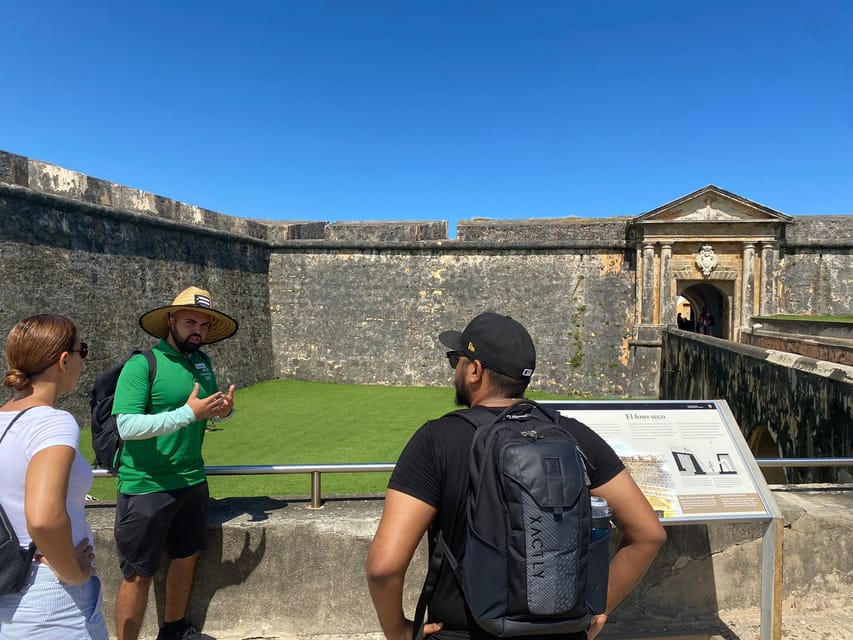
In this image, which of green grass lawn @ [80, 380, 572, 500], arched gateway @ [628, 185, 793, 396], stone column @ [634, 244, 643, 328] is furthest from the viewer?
stone column @ [634, 244, 643, 328]

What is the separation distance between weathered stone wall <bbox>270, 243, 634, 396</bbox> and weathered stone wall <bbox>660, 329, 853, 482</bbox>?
15.3 ft

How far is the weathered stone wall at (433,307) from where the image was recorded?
13.6 metres

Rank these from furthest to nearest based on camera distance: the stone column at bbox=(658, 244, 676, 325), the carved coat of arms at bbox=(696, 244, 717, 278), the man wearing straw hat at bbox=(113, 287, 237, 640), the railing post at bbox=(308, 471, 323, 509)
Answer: the stone column at bbox=(658, 244, 676, 325) < the carved coat of arms at bbox=(696, 244, 717, 278) < the railing post at bbox=(308, 471, 323, 509) < the man wearing straw hat at bbox=(113, 287, 237, 640)

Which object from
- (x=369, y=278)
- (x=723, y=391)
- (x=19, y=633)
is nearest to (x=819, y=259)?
(x=723, y=391)

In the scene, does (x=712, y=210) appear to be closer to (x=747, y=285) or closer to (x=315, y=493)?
(x=747, y=285)

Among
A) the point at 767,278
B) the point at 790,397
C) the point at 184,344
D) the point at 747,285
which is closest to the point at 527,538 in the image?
the point at 184,344

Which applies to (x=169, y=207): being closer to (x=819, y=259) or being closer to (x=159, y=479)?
(x=159, y=479)

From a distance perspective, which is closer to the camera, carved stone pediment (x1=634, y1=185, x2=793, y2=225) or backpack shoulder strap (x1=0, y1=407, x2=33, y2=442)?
backpack shoulder strap (x1=0, y1=407, x2=33, y2=442)

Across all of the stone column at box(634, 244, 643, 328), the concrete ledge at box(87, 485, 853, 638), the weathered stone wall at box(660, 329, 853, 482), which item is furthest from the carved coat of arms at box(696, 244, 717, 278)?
the concrete ledge at box(87, 485, 853, 638)

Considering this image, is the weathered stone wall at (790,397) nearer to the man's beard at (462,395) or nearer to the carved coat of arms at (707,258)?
the man's beard at (462,395)

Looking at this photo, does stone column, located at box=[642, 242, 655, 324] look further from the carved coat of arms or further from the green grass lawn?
the green grass lawn

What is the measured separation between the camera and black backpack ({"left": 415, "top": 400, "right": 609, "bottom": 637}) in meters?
1.07

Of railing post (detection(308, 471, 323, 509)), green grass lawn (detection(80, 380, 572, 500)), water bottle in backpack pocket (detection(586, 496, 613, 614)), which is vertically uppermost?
water bottle in backpack pocket (detection(586, 496, 613, 614))

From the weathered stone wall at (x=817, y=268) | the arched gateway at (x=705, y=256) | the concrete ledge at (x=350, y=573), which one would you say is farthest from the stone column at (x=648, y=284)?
the concrete ledge at (x=350, y=573)
